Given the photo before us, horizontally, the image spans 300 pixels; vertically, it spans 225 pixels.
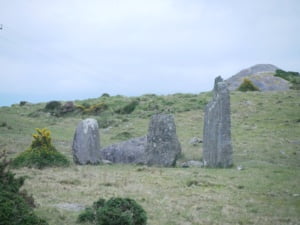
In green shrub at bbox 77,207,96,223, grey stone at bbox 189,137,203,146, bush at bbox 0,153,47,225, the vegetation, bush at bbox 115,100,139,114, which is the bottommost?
green shrub at bbox 77,207,96,223

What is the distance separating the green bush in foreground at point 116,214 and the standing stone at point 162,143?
35.5 ft

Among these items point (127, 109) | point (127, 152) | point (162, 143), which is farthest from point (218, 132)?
point (127, 109)

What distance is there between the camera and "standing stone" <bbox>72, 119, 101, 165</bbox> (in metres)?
22.6

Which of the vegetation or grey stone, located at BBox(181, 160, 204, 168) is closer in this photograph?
grey stone, located at BBox(181, 160, 204, 168)

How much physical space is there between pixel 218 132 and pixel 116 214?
40.5 ft

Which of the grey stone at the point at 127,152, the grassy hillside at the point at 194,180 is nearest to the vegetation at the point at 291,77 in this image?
the grassy hillside at the point at 194,180

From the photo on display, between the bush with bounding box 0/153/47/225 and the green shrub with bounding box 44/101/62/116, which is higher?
the green shrub with bounding box 44/101/62/116

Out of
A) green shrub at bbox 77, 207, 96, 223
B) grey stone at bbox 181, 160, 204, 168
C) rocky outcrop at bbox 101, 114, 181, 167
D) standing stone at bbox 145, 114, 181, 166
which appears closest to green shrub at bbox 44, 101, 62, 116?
rocky outcrop at bbox 101, 114, 181, 167

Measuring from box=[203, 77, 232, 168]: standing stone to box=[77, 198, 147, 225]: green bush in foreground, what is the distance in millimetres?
11080

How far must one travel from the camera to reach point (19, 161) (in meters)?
20.8

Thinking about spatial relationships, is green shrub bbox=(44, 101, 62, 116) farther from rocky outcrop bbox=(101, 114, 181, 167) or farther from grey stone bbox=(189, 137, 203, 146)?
rocky outcrop bbox=(101, 114, 181, 167)

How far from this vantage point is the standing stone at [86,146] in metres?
22.6

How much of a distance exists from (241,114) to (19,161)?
2293 centimetres

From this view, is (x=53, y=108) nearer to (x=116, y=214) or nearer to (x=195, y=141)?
(x=195, y=141)
